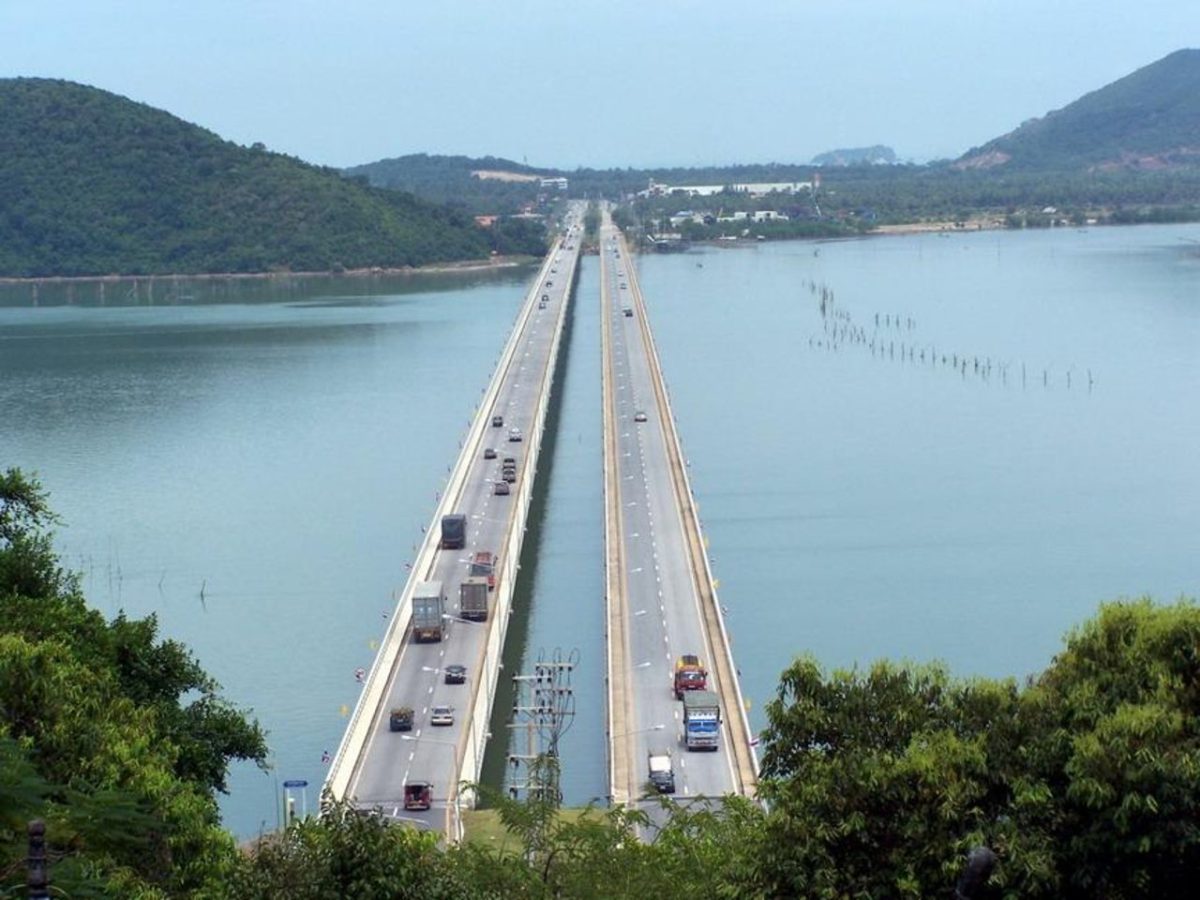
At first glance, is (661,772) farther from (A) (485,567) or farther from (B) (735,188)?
(B) (735,188)

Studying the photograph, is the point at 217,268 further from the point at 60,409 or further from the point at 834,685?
the point at 834,685

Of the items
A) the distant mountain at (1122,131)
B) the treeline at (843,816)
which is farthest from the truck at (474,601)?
the distant mountain at (1122,131)

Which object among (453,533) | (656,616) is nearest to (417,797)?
(656,616)

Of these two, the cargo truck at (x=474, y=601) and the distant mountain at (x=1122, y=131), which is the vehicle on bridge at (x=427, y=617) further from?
the distant mountain at (x=1122, y=131)

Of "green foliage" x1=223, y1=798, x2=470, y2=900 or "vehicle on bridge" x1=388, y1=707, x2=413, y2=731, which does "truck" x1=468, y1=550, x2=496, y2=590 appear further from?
"green foliage" x1=223, y1=798, x2=470, y2=900

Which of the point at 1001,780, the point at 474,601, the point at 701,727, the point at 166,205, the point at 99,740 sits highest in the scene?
the point at 166,205

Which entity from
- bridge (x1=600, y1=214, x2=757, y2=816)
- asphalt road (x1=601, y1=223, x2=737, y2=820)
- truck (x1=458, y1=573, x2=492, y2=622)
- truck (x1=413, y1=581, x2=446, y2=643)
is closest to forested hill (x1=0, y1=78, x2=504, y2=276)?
asphalt road (x1=601, y1=223, x2=737, y2=820)
